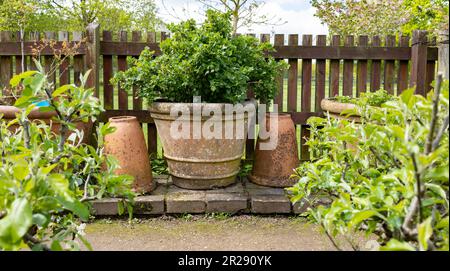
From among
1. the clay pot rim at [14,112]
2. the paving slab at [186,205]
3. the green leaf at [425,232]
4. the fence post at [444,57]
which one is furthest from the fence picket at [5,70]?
the green leaf at [425,232]

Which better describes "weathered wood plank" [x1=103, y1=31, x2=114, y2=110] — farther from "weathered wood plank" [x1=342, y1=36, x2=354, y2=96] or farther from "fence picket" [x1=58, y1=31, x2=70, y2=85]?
"weathered wood plank" [x1=342, y1=36, x2=354, y2=96]

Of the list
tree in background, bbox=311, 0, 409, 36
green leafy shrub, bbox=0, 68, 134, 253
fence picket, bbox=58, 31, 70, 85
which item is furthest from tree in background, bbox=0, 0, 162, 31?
green leafy shrub, bbox=0, 68, 134, 253

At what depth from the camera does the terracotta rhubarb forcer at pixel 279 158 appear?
3.72 meters

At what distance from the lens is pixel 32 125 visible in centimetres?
151

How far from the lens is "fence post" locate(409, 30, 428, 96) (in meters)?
4.32

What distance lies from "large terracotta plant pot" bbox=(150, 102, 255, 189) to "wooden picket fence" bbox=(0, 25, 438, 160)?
32.1 inches

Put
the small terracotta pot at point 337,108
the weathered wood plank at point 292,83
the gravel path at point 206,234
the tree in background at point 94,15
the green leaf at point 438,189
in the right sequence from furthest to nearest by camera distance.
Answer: the tree in background at point 94,15
the weathered wood plank at point 292,83
the small terracotta pot at point 337,108
the gravel path at point 206,234
the green leaf at point 438,189

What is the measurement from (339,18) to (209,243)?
376 inches

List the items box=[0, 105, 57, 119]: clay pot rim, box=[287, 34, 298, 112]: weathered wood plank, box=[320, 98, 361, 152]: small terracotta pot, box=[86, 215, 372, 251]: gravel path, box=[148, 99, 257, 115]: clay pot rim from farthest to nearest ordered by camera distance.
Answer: box=[287, 34, 298, 112]: weathered wood plank < box=[320, 98, 361, 152]: small terracotta pot < box=[0, 105, 57, 119]: clay pot rim < box=[148, 99, 257, 115]: clay pot rim < box=[86, 215, 372, 251]: gravel path

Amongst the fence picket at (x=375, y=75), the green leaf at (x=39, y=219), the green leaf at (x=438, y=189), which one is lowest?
the green leaf at (x=39, y=219)

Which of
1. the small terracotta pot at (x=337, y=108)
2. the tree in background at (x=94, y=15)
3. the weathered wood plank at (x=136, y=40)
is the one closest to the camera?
the small terracotta pot at (x=337, y=108)

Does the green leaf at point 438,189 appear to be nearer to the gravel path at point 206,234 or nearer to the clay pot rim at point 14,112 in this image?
the gravel path at point 206,234

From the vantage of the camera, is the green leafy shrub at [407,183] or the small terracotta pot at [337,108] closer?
the green leafy shrub at [407,183]

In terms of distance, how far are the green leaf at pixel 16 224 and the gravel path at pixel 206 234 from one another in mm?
2123
